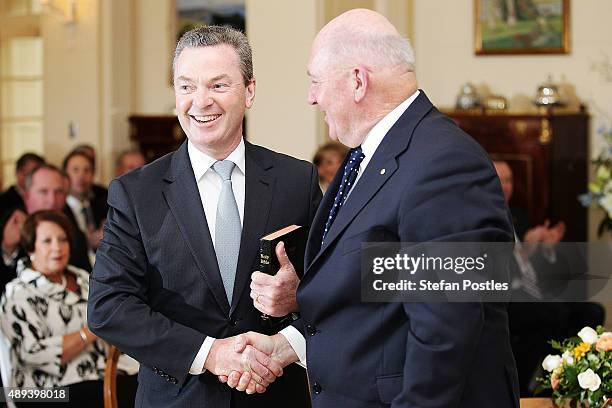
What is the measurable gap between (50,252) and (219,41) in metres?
2.67

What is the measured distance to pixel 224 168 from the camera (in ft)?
9.23

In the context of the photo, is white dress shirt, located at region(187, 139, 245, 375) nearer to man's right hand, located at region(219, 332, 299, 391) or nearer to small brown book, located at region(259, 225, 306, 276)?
small brown book, located at region(259, 225, 306, 276)

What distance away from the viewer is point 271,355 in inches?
106

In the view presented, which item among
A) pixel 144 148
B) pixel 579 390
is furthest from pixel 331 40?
pixel 144 148

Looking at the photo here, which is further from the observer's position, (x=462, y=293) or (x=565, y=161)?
(x=565, y=161)

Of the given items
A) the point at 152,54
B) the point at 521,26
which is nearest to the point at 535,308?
the point at 521,26

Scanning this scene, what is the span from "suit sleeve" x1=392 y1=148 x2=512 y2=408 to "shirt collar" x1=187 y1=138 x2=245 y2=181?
27.6 inches

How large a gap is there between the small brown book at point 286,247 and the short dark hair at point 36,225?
2.66 metres

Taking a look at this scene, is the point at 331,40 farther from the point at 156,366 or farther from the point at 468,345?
the point at 156,366

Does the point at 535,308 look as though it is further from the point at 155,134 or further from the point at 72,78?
the point at 72,78

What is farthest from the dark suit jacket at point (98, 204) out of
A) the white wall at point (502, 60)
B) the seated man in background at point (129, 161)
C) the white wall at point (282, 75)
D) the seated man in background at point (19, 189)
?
the white wall at point (502, 60)

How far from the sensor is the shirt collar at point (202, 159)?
2797 mm

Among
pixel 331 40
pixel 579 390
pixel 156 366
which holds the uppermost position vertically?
pixel 331 40

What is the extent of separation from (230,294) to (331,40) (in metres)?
0.74
